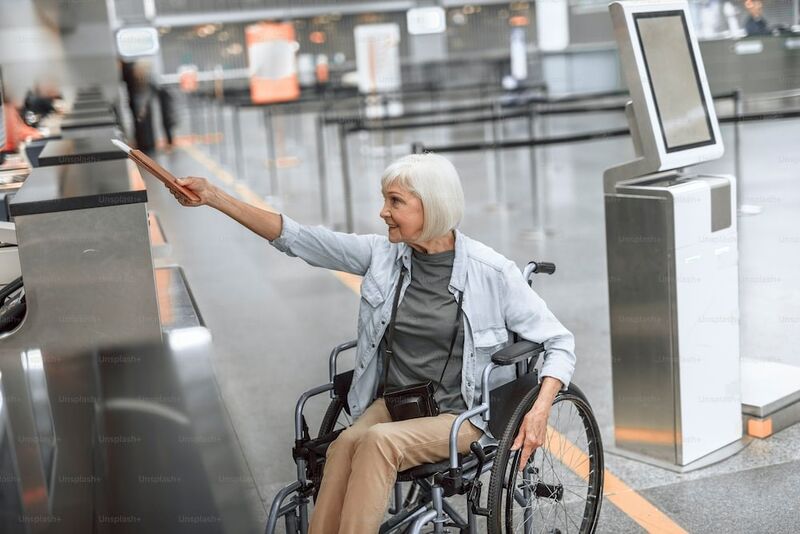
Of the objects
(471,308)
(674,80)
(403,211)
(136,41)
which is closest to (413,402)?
(471,308)

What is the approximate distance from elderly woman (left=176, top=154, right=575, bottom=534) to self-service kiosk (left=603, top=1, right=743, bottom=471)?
2.98 feet

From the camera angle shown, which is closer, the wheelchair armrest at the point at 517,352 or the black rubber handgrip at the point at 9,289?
the wheelchair armrest at the point at 517,352

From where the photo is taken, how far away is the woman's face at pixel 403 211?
2533 millimetres

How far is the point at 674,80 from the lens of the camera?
134 inches

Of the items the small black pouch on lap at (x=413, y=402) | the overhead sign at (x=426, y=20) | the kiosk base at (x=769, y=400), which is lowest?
the kiosk base at (x=769, y=400)

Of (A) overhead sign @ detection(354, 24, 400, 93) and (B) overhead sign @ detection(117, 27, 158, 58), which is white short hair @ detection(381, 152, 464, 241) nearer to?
(A) overhead sign @ detection(354, 24, 400, 93)

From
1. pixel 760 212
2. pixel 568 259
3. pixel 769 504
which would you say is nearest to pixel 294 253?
pixel 769 504

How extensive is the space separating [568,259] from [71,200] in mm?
5233

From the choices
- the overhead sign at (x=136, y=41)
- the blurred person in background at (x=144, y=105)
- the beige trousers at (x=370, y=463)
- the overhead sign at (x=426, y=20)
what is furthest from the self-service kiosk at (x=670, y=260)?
the overhead sign at (x=426, y=20)

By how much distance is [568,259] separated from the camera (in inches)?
285

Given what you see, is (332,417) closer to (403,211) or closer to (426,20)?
(403,211)

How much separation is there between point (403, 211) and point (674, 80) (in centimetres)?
137

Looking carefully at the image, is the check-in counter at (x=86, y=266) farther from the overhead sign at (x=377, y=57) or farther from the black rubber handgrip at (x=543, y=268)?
the overhead sign at (x=377, y=57)

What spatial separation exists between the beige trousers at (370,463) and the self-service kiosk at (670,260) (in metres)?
1.16
